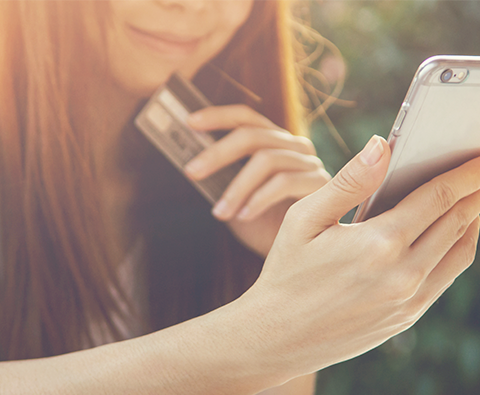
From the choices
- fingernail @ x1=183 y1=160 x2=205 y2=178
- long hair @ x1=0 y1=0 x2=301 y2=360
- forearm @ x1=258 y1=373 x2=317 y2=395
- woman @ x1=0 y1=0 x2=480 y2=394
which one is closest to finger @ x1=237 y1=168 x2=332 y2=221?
woman @ x1=0 y1=0 x2=480 y2=394

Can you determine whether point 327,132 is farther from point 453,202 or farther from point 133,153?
point 453,202

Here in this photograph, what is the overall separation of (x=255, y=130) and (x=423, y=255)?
0.46 metres

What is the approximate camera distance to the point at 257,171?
0.76 metres

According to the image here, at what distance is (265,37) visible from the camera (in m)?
0.82

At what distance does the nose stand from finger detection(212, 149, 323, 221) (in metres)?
0.29

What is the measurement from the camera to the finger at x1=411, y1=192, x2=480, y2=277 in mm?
395

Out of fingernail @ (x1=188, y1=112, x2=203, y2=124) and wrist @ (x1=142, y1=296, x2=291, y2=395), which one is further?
fingernail @ (x1=188, y1=112, x2=203, y2=124)

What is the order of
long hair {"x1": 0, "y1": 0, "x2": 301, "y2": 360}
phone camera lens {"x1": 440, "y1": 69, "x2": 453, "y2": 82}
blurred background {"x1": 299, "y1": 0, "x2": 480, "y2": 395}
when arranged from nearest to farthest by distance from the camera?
1. phone camera lens {"x1": 440, "y1": 69, "x2": 453, "y2": 82}
2. long hair {"x1": 0, "y1": 0, "x2": 301, "y2": 360}
3. blurred background {"x1": 299, "y1": 0, "x2": 480, "y2": 395}

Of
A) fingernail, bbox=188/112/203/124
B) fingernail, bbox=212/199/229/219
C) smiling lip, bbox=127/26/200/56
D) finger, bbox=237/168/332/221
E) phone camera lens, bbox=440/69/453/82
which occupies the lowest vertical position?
finger, bbox=237/168/332/221

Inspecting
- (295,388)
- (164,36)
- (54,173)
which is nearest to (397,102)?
(164,36)

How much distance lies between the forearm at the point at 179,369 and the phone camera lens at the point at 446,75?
0.30 m

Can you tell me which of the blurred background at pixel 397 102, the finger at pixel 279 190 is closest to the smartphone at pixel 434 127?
the finger at pixel 279 190

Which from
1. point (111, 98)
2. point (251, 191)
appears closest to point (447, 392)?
point (251, 191)

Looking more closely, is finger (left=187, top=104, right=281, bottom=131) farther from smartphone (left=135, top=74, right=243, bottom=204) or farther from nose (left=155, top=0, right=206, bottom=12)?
nose (left=155, top=0, right=206, bottom=12)
